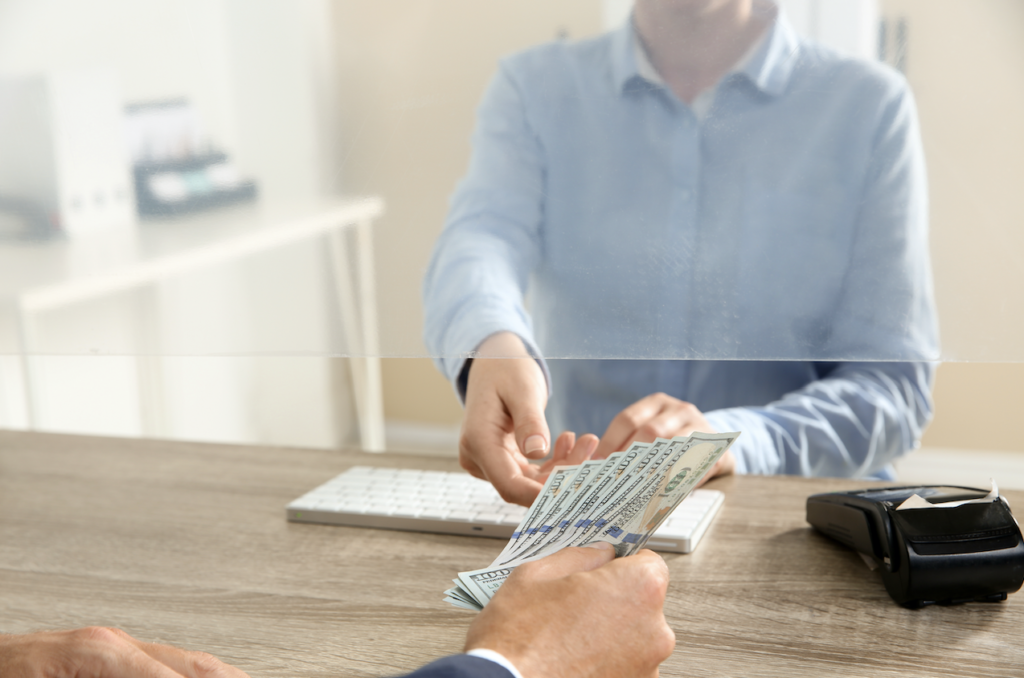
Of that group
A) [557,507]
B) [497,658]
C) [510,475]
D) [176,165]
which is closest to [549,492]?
[557,507]

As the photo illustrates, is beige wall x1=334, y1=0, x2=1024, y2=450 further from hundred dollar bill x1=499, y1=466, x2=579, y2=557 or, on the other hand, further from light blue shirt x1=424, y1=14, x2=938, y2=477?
hundred dollar bill x1=499, y1=466, x2=579, y2=557

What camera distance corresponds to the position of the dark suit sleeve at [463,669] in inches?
17.8

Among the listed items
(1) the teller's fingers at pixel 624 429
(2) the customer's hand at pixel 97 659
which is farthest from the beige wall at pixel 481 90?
(1) the teller's fingers at pixel 624 429

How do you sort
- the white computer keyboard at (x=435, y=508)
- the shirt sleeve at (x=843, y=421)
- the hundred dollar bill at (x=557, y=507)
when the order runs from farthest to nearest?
the shirt sleeve at (x=843, y=421) → the white computer keyboard at (x=435, y=508) → the hundred dollar bill at (x=557, y=507)

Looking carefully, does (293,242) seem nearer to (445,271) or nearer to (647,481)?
(445,271)

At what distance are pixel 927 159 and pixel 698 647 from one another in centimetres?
35

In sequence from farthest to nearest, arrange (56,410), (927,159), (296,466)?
(56,410), (296,466), (927,159)

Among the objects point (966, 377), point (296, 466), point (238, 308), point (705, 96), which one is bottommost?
point (966, 377)

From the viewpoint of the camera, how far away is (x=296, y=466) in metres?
1.05

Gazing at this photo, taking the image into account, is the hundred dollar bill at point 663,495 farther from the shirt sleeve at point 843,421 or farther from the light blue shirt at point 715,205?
the shirt sleeve at point 843,421

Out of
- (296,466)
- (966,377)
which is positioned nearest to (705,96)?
(296,466)

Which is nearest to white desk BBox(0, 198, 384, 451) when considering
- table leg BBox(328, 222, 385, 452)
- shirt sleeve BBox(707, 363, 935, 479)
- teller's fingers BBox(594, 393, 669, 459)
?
table leg BBox(328, 222, 385, 452)

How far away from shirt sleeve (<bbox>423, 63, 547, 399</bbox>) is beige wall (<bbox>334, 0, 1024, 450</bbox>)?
0.04 ft

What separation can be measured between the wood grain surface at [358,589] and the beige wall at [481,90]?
0.66ft
